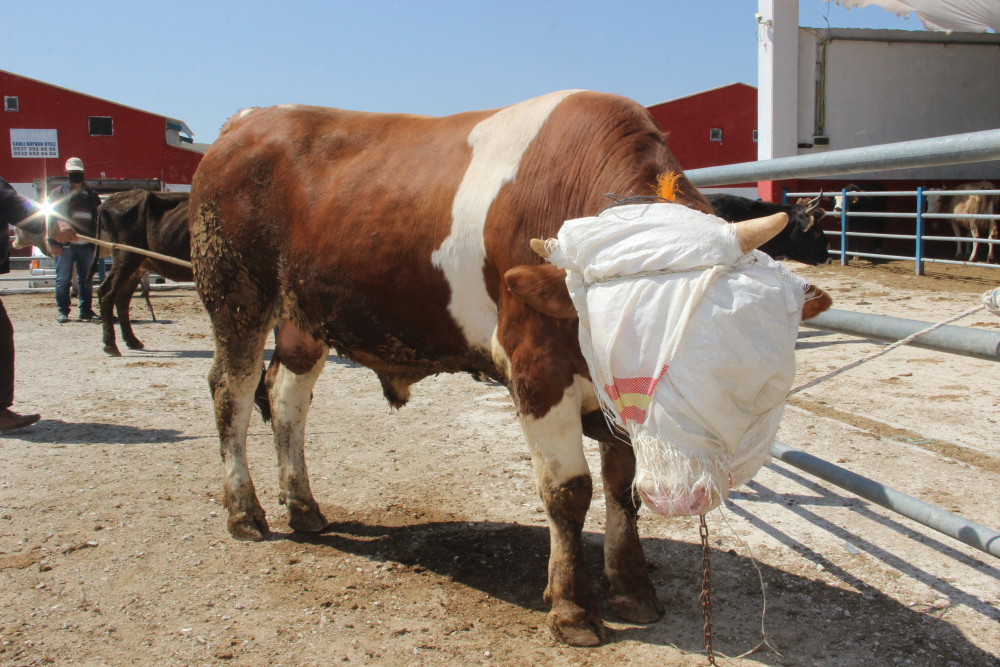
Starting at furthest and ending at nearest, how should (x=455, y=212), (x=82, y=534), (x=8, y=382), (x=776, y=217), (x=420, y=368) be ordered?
(x=8, y=382) < (x=82, y=534) < (x=420, y=368) < (x=455, y=212) < (x=776, y=217)

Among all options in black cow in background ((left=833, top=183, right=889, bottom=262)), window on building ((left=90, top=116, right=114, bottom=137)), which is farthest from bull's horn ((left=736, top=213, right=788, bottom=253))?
window on building ((left=90, top=116, right=114, bottom=137))

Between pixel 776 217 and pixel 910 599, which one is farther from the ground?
pixel 776 217

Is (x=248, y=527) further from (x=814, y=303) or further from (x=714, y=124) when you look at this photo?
(x=714, y=124)

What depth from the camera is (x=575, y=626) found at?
251 centimetres

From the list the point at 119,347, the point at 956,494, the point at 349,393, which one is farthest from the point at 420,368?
the point at 119,347

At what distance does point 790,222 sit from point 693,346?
7885 mm

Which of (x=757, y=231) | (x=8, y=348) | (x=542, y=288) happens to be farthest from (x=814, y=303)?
(x=8, y=348)

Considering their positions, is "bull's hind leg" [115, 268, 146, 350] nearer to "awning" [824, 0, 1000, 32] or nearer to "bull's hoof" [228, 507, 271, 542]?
"bull's hoof" [228, 507, 271, 542]

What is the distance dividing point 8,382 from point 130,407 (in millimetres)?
837

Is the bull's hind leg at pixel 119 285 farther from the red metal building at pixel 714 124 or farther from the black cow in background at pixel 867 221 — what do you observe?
the red metal building at pixel 714 124

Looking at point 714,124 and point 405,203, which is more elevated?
point 714,124

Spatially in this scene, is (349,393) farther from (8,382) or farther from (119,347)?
(119,347)

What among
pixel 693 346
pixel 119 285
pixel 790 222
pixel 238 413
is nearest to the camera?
pixel 693 346

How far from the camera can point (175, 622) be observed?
8.89ft
